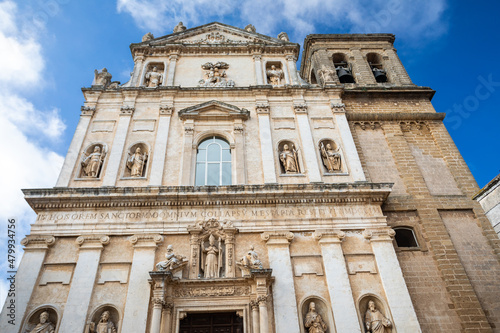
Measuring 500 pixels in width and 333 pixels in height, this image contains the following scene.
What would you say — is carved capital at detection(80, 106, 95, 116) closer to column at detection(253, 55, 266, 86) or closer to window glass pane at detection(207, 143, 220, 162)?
window glass pane at detection(207, 143, 220, 162)

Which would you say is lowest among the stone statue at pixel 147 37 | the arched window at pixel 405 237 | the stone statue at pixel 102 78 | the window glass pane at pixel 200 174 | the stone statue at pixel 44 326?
the stone statue at pixel 44 326

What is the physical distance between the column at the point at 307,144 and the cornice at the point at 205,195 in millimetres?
1019

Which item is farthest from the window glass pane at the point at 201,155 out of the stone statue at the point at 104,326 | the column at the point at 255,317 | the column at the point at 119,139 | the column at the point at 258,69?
the stone statue at the point at 104,326

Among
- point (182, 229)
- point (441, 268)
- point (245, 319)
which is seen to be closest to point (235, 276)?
point (245, 319)

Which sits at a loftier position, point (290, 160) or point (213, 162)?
point (213, 162)

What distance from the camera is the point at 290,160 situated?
1404 centimetres

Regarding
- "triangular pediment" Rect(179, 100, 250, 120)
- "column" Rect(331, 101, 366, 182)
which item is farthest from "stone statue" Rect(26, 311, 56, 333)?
"column" Rect(331, 101, 366, 182)

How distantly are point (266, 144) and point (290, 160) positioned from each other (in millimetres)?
1138

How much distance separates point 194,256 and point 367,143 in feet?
27.7

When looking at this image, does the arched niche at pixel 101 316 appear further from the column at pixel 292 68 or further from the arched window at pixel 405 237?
the column at pixel 292 68

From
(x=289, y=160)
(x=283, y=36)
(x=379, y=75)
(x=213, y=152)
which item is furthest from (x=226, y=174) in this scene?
(x=379, y=75)

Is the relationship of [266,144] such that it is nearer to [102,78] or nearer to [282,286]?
[282,286]

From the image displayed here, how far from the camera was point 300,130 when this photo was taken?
1506cm

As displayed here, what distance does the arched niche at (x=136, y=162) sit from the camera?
44.7ft
